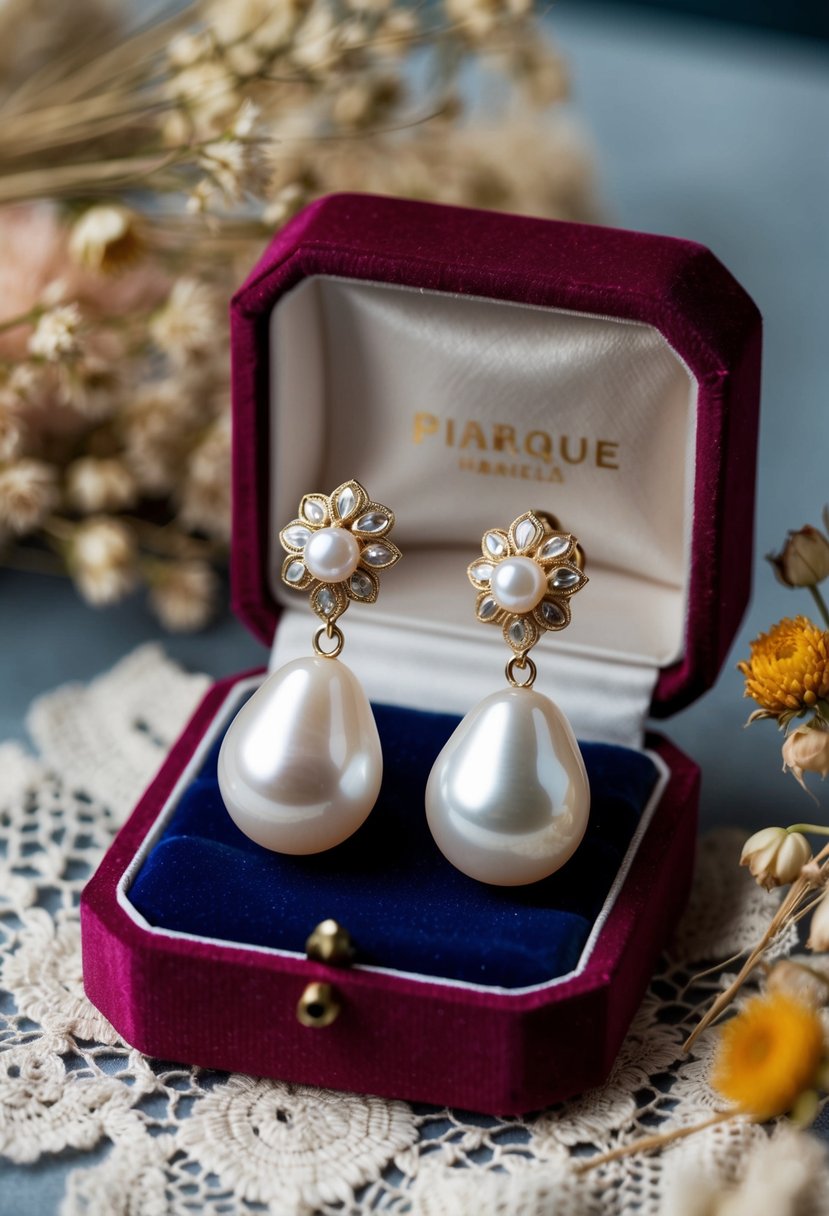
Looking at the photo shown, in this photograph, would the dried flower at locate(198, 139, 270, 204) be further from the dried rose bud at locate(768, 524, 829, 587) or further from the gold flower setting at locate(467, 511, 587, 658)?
the dried rose bud at locate(768, 524, 829, 587)

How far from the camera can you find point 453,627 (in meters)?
1.16

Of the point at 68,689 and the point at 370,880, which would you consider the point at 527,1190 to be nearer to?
the point at 370,880

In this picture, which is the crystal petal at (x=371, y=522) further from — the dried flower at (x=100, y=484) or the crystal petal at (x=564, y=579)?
the dried flower at (x=100, y=484)

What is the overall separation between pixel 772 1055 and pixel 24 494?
2.44 feet

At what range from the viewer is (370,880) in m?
0.98

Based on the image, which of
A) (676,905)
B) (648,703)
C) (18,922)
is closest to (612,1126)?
(676,905)

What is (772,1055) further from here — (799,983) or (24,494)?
(24,494)

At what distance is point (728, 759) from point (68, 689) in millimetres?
555

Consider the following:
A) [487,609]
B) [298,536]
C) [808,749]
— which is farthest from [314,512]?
[808,749]

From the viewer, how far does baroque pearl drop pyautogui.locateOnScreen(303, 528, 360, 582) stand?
0.94m

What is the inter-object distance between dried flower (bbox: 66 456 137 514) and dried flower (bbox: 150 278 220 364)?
14cm

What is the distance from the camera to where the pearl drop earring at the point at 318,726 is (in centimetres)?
94

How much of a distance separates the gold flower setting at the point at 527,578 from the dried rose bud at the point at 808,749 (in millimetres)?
159

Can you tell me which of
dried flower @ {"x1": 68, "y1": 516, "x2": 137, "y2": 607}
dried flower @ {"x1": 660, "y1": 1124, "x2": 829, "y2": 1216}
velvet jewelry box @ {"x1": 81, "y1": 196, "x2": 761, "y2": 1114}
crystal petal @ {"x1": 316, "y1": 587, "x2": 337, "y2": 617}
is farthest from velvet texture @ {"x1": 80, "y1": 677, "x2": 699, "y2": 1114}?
dried flower @ {"x1": 68, "y1": 516, "x2": 137, "y2": 607}
